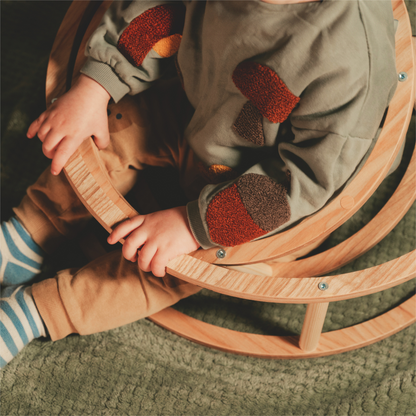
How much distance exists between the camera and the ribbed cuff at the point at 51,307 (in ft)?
1.85

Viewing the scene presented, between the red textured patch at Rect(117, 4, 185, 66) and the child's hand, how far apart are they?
56mm

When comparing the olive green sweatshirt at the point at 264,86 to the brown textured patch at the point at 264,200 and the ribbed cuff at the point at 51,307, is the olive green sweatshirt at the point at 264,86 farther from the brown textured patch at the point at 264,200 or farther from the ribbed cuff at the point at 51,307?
the ribbed cuff at the point at 51,307

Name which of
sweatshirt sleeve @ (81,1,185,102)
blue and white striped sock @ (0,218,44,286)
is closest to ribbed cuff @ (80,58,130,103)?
sweatshirt sleeve @ (81,1,185,102)

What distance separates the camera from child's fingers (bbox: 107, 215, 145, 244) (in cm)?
44

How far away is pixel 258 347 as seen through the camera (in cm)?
63

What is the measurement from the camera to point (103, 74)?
51 centimetres

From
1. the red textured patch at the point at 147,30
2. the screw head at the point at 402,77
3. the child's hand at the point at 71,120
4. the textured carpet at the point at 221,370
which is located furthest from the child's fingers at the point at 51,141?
the screw head at the point at 402,77

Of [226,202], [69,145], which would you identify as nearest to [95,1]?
[69,145]

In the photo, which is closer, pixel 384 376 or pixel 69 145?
pixel 69 145

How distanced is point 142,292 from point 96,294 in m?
0.06

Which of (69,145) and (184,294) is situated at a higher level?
(69,145)

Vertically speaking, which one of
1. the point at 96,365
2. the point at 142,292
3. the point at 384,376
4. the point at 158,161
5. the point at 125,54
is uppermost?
the point at 125,54

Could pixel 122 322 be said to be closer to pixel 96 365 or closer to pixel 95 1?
pixel 96 365

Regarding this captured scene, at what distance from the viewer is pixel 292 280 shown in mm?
424
